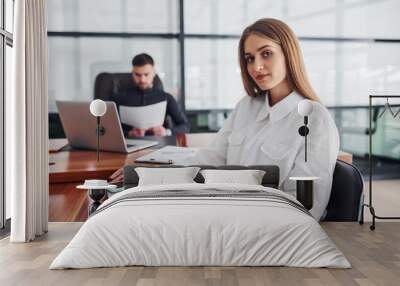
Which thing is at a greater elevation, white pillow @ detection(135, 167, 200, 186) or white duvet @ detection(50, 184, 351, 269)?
white pillow @ detection(135, 167, 200, 186)

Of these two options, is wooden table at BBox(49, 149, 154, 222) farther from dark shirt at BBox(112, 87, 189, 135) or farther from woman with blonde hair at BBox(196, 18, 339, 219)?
woman with blonde hair at BBox(196, 18, 339, 219)

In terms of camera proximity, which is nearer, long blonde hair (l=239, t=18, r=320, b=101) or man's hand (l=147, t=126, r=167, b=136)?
long blonde hair (l=239, t=18, r=320, b=101)

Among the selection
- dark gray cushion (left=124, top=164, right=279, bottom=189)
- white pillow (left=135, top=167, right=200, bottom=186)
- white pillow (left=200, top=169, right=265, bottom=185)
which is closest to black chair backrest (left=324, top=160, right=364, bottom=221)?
dark gray cushion (left=124, top=164, right=279, bottom=189)

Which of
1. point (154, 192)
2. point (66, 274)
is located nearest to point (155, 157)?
point (154, 192)

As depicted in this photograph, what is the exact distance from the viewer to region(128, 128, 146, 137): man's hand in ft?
19.5

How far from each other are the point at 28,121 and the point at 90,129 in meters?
0.93

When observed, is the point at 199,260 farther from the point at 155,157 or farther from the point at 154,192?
the point at 155,157

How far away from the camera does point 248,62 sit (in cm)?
594

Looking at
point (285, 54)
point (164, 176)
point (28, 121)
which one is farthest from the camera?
point (285, 54)

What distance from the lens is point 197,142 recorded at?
618cm

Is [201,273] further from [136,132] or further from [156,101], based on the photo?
[156,101]

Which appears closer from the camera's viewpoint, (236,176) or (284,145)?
(236,176)

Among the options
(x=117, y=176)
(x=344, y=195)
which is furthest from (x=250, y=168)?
(x=117, y=176)

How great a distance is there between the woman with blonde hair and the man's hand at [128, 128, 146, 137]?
0.59 metres
